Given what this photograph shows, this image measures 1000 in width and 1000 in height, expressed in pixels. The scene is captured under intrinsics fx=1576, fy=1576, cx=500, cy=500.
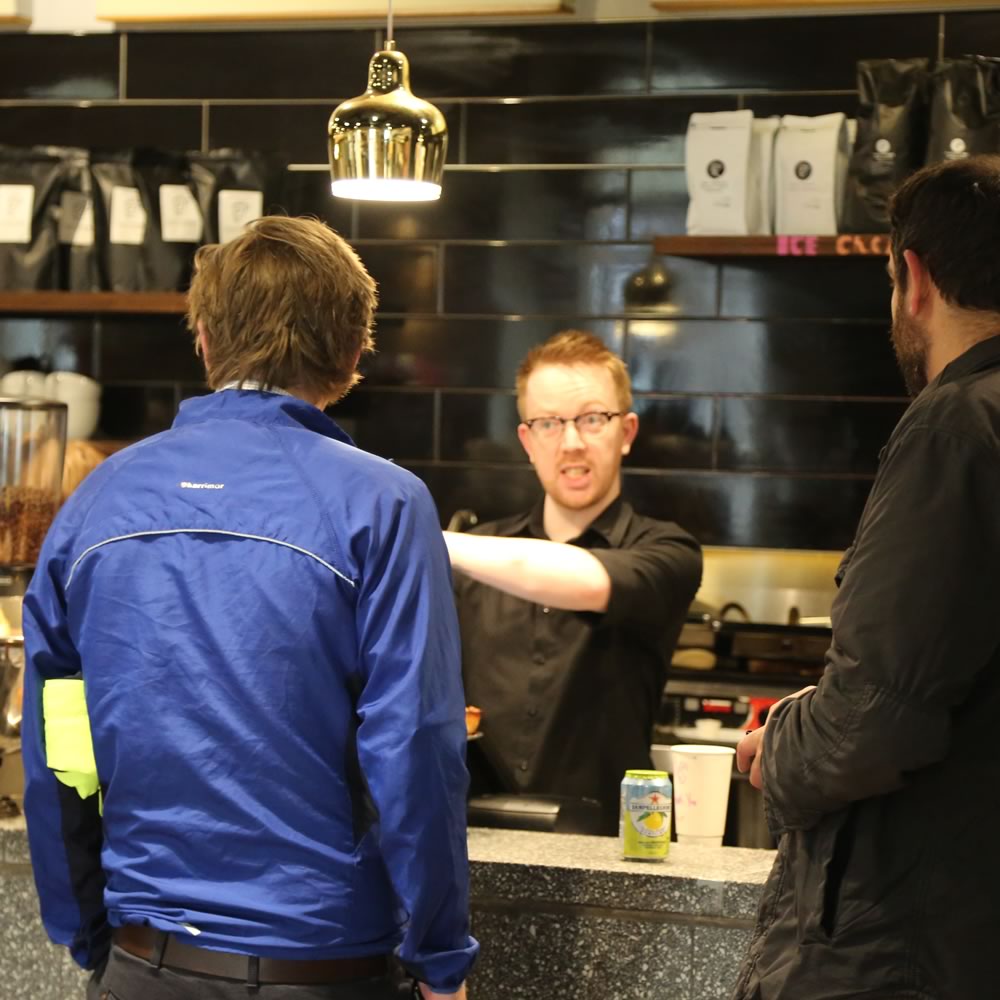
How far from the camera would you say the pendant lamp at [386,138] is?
8.36 ft

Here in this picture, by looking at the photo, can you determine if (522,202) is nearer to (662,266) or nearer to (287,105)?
(662,266)

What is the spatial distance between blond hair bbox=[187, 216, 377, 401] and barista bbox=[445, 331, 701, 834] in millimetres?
987

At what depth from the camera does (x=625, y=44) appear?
16.0 ft

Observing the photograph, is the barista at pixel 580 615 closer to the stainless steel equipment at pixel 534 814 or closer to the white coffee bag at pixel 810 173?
the stainless steel equipment at pixel 534 814

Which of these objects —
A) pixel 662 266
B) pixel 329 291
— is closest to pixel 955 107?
pixel 662 266

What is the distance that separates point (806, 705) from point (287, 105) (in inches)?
155

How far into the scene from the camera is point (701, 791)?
2.41 meters

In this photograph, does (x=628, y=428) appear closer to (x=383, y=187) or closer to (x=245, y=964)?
(x=383, y=187)

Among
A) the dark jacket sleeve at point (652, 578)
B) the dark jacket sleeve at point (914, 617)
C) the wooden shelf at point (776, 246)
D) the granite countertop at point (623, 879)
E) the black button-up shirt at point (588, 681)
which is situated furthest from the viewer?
the wooden shelf at point (776, 246)

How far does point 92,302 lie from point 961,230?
3.69 m

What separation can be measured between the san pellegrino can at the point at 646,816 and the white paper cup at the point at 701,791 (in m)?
0.09

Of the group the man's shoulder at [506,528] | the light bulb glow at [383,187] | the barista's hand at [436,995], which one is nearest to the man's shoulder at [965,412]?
the barista's hand at [436,995]

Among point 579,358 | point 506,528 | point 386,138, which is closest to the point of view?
point 386,138

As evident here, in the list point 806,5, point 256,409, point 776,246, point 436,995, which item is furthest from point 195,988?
point 806,5
